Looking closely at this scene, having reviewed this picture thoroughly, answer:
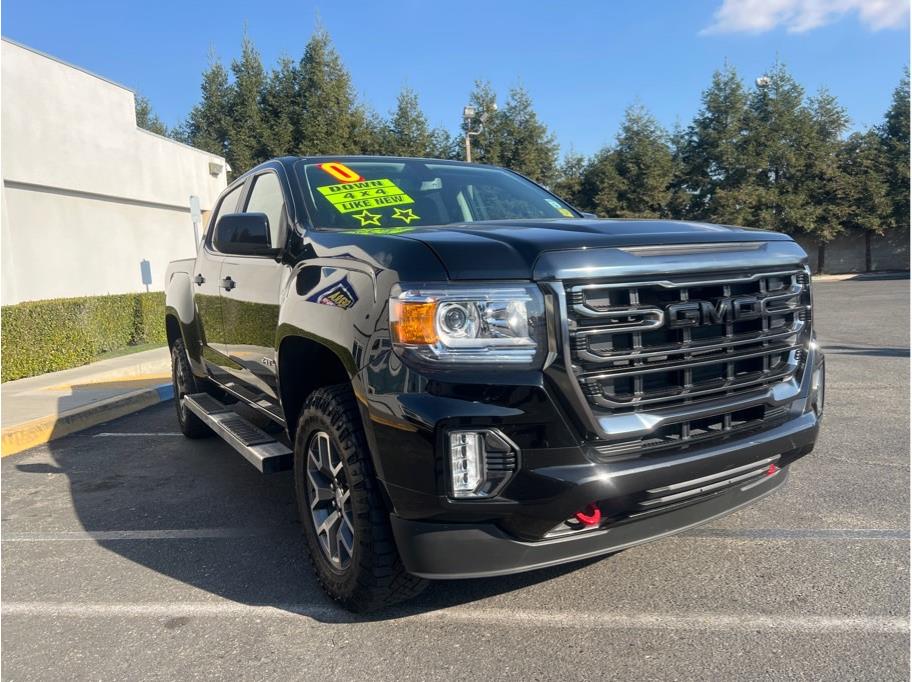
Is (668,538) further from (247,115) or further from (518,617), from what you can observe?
(247,115)

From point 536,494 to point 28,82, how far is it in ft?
48.3

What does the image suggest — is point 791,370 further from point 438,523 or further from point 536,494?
point 438,523

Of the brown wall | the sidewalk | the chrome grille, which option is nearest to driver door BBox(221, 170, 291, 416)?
the chrome grille

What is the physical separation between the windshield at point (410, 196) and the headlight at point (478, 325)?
108 centimetres

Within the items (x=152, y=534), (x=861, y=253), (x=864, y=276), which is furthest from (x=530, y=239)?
(x=861, y=253)

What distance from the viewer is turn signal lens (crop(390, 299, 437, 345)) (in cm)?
233

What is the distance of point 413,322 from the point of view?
2357mm

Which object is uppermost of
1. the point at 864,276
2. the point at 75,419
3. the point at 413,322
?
the point at 413,322

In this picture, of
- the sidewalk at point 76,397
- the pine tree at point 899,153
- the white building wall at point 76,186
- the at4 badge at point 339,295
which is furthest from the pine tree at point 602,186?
the at4 badge at point 339,295

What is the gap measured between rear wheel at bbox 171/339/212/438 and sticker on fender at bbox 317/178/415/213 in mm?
2693

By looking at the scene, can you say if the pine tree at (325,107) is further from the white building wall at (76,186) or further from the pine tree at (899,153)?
the pine tree at (899,153)

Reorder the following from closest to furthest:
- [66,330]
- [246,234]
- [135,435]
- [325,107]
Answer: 1. [246,234]
2. [135,435]
3. [66,330]
4. [325,107]

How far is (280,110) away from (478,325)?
2809cm

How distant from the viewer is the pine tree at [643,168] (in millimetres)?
30547
